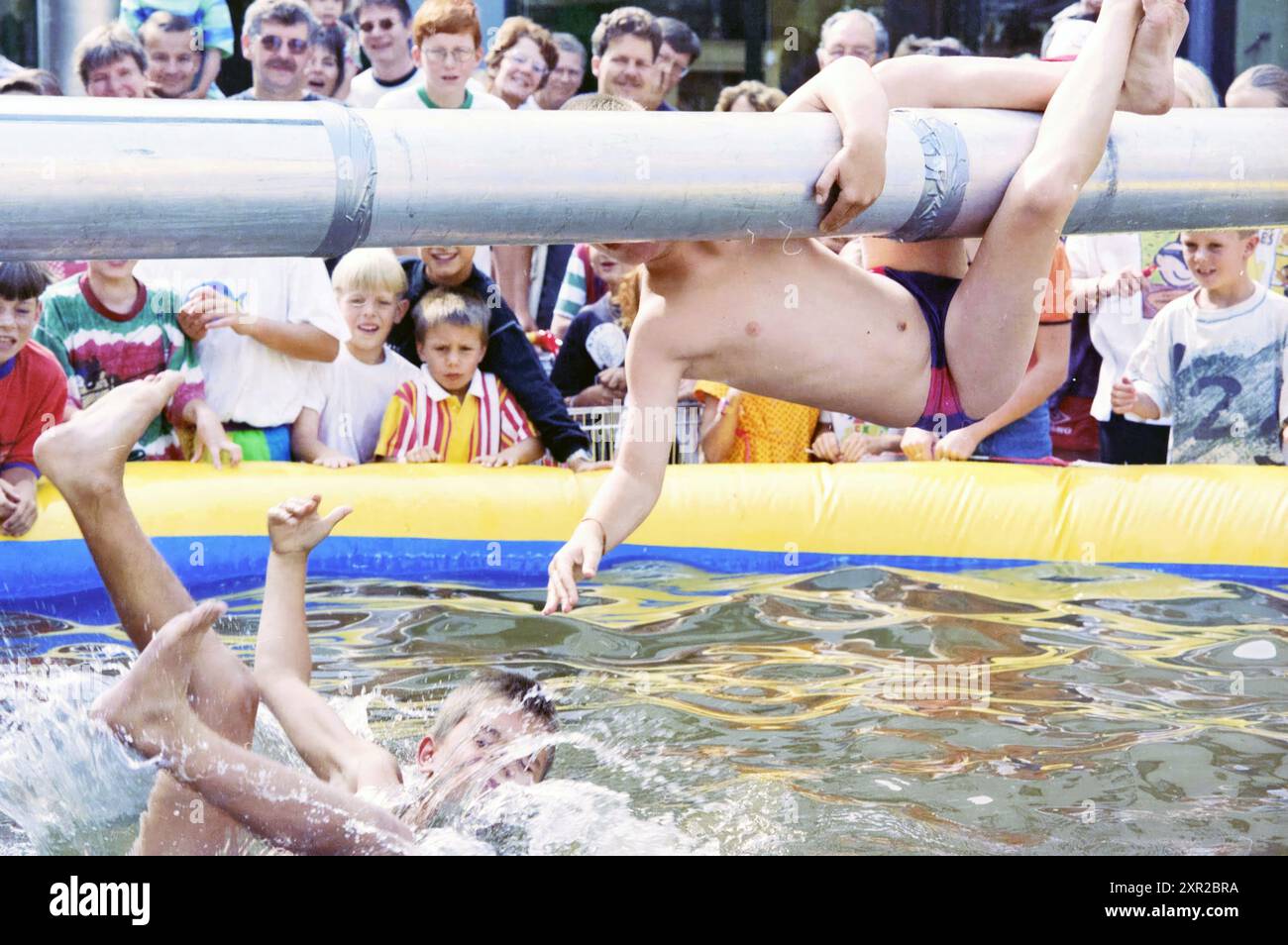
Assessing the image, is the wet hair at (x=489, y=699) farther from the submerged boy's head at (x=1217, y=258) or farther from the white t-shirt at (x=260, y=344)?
the submerged boy's head at (x=1217, y=258)

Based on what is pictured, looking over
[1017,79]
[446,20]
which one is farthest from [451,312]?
[1017,79]

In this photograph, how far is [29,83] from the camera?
5227mm

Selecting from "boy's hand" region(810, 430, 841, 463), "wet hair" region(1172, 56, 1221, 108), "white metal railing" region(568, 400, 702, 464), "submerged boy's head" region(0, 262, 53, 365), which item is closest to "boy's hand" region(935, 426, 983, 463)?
"boy's hand" region(810, 430, 841, 463)

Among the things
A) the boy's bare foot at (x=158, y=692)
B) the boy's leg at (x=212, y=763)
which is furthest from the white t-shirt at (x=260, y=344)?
the boy's bare foot at (x=158, y=692)

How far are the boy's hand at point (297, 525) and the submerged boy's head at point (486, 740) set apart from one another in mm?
412

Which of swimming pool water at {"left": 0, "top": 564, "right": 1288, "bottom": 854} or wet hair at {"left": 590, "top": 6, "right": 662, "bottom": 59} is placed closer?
swimming pool water at {"left": 0, "top": 564, "right": 1288, "bottom": 854}

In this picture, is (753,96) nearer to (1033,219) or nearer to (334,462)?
(334,462)

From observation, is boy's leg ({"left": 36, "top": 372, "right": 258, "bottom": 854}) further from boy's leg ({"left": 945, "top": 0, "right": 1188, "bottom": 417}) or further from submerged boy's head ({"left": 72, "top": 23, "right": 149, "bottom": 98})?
submerged boy's head ({"left": 72, "top": 23, "right": 149, "bottom": 98})

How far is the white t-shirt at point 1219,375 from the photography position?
538cm

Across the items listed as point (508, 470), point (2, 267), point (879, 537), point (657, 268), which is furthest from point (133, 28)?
point (657, 268)

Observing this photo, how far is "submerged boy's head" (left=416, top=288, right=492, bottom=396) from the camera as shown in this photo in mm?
5488

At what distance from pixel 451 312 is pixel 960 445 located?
179cm

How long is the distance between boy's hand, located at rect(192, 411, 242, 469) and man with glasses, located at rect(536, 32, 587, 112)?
2.08 metres

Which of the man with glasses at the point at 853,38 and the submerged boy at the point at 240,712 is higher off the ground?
the man with glasses at the point at 853,38
